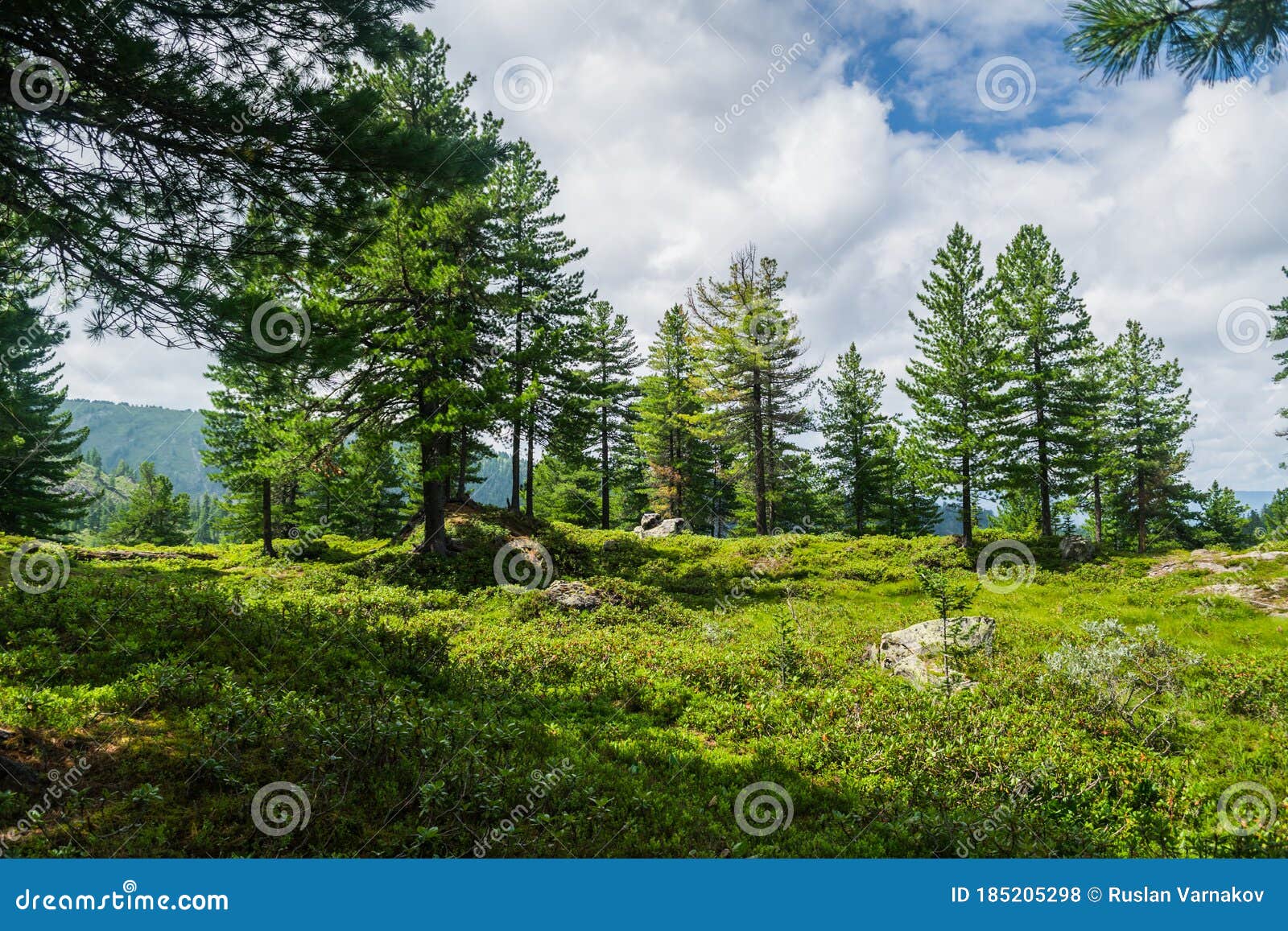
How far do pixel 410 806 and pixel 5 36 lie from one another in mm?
9362

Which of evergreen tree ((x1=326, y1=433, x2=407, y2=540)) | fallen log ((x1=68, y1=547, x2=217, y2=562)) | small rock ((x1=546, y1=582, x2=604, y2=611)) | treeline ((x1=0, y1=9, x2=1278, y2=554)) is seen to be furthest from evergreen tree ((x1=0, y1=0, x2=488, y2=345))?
evergreen tree ((x1=326, y1=433, x2=407, y2=540))

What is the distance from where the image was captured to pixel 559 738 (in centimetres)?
728

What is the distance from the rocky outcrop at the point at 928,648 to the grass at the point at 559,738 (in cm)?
48

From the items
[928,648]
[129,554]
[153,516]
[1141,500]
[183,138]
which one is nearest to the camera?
[183,138]

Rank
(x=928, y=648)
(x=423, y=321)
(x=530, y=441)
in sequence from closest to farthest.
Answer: (x=928, y=648), (x=423, y=321), (x=530, y=441)

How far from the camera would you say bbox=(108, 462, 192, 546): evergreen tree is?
1802 inches

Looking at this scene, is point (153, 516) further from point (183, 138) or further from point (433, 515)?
point (183, 138)

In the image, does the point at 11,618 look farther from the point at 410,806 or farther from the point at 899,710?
the point at 899,710

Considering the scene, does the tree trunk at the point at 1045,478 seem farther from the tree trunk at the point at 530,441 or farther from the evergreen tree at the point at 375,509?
the evergreen tree at the point at 375,509

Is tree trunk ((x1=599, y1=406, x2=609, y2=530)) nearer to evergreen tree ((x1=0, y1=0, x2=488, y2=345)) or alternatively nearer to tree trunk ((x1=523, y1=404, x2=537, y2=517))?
tree trunk ((x1=523, y1=404, x2=537, y2=517))

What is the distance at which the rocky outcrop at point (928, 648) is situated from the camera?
10430mm

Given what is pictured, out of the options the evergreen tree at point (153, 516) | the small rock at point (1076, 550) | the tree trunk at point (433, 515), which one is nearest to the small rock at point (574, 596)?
the tree trunk at point (433, 515)

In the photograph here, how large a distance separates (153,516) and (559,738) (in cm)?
5645

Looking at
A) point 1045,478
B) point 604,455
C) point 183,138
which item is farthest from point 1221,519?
point 183,138
